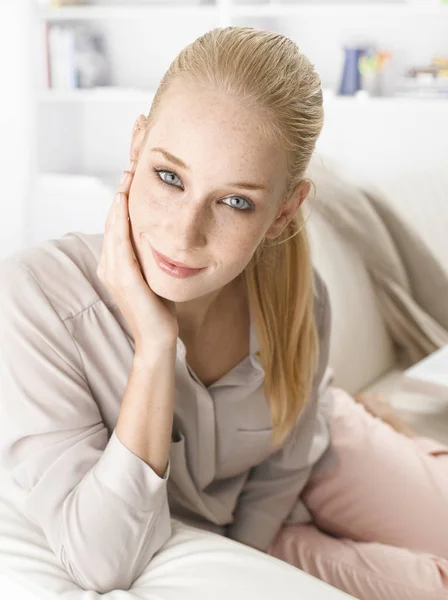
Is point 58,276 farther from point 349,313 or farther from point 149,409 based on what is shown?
point 349,313

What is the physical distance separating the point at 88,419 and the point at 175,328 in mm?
156

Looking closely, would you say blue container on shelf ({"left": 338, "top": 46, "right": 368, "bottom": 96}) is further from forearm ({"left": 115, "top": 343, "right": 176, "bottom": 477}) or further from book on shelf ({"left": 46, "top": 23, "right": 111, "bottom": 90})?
forearm ({"left": 115, "top": 343, "right": 176, "bottom": 477})

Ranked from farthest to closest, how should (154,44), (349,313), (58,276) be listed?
(154,44), (349,313), (58,276)

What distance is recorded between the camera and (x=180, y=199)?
95 centimetres

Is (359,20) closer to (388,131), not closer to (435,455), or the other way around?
(388,131)

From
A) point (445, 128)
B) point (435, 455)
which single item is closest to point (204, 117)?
point (435, 455)

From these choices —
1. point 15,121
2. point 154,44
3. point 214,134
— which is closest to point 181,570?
point 214,134

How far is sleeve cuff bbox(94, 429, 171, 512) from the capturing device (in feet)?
3.08

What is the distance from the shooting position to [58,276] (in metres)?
1.04

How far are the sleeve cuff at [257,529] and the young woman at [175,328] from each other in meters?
0.09

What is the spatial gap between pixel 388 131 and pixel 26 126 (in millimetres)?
1660

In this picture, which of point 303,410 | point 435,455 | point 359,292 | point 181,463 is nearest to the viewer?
point 181,463

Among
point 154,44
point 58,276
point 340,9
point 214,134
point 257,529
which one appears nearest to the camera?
point 214,134

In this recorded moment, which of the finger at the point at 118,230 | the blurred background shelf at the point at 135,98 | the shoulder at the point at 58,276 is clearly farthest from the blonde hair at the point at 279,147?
the blurred background shelf at the point at 135,98
